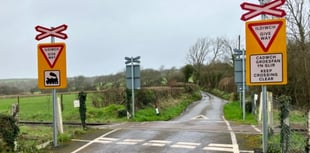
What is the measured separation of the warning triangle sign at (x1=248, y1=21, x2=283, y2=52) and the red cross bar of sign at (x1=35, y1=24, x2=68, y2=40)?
16.5 ft

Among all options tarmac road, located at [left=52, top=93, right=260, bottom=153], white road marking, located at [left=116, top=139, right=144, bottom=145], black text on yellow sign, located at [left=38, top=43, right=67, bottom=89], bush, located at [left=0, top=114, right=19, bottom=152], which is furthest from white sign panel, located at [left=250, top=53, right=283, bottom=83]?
bush, located at [left=0, top=114, right=19, bottom=152]

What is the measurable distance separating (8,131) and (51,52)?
96.4 inches

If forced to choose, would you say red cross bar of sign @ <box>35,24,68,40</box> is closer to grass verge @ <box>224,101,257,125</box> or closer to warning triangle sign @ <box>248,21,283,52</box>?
warning triangle sign @ <box>248,21,283,52</box>

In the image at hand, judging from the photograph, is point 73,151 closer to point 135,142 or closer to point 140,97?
point 135,142

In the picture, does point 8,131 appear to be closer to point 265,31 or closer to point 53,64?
point 53,64

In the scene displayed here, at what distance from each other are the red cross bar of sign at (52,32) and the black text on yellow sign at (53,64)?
0.24 m

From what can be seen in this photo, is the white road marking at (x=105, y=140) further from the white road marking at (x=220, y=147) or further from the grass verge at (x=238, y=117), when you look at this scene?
the grass verge at (x=238, y=117)

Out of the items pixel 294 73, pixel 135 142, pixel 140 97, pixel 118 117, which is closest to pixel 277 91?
pixel 294 73

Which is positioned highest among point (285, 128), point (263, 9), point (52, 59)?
point (263, 9)

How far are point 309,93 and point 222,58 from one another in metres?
52.9

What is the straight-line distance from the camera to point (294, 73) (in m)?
25.5

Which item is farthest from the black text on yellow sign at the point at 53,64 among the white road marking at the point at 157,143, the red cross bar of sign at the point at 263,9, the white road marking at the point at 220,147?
the red cross bar of sign at the point at 263,9

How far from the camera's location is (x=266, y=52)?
21.9 feet

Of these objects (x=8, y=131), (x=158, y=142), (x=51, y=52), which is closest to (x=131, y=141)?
(x=158, y=142)
